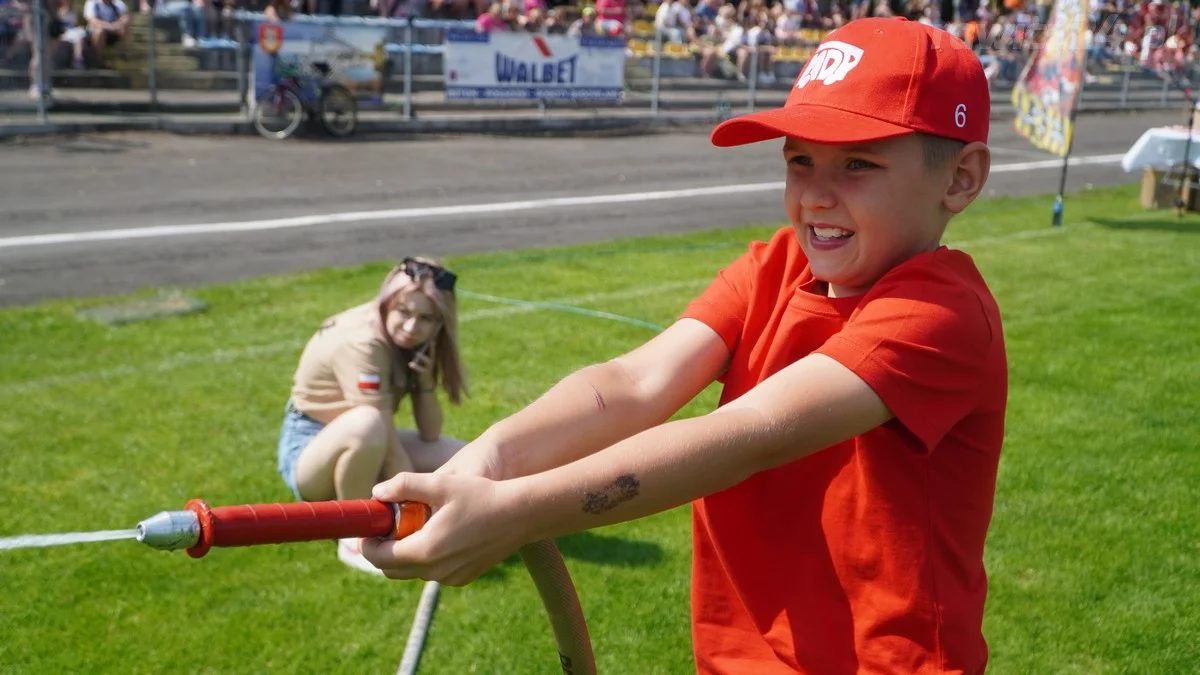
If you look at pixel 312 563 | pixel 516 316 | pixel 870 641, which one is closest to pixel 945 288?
pixel 870 641

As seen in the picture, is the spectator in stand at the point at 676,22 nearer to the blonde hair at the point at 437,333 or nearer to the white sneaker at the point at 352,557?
the blonde hair at the point at 437,333

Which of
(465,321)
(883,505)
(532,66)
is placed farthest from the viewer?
(532,66)

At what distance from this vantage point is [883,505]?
83.8 inches

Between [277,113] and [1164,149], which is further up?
[1164,149]

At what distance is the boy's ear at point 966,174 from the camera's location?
221cm

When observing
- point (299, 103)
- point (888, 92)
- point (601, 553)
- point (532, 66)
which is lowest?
point (601, 553)

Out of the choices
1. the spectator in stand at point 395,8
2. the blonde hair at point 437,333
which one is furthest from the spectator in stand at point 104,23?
the blonde hair at point 437,333

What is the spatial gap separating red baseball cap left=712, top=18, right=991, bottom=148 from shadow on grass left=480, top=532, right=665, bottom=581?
3.49 metres

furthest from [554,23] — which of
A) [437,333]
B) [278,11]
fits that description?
[437,333]

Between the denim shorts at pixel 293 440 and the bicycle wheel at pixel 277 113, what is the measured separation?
43.5ft

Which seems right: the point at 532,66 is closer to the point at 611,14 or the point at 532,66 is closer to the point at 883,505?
the point at 611,14

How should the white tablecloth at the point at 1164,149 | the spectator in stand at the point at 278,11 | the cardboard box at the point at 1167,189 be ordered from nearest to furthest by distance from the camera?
the white tablecloth at the point at 1164,149
the cardboard box at the point at 1167,189
the spectator in stand at the point at 278,11

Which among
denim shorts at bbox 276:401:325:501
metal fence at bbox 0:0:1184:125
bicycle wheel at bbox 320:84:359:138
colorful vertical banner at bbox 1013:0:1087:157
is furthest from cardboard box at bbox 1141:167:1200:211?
denim shorts at bbox 276:401:325:501

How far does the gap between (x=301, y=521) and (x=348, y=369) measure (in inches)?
156
